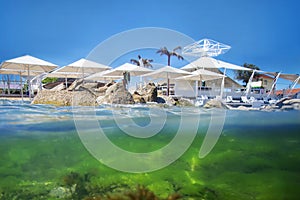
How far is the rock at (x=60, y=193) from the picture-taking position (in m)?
2.31

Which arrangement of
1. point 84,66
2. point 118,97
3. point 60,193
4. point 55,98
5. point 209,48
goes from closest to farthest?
1. point 60,193
2. point 55,98
3. point 118,97
4. point 84,66
5. point 209,48

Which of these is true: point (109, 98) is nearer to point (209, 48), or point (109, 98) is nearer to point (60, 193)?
point (60, 193)

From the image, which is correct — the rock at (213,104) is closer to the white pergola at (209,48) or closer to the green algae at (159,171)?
the green algae at (159,171)

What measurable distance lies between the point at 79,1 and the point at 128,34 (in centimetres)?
424

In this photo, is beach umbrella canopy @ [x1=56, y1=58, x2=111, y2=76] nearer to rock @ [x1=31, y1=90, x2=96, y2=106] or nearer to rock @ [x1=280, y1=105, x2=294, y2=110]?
rock @ [x1=31, y1=90, x2=96, y2=106]

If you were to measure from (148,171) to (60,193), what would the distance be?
114cm

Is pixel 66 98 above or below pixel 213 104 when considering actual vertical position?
above

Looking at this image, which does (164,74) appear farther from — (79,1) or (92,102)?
(79,1)

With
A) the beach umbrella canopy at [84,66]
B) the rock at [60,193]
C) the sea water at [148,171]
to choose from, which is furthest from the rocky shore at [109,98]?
the rock at [60,193]

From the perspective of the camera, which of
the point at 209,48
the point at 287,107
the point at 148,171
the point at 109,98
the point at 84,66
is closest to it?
the point at 148,171

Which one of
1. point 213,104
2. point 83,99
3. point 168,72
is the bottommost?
point 213,104

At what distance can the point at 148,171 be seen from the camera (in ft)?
9.36

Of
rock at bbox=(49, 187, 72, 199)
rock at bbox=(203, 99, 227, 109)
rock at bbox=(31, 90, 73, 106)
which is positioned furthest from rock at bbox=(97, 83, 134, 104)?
rock at bbox=(49, 187, 72, 199)

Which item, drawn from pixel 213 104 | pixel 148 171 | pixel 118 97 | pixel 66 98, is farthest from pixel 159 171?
pixel 213 104
